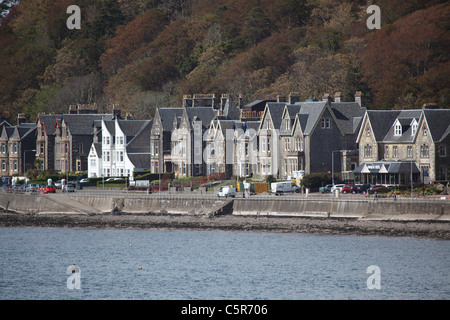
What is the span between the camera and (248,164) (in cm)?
10150

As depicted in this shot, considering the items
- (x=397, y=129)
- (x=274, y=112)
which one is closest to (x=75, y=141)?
(x=274, y=112)

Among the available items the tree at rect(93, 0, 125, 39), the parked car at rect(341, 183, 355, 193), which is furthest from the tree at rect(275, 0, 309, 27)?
the parked car at rect(341, 183, 355, 193)

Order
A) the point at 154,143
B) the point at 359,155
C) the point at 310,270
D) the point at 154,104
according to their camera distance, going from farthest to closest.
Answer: the point at 154,104
the point at 154,143
the point at 359,155
the point at 310,270

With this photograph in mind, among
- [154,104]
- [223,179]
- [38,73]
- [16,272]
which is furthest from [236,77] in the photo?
[16,272]

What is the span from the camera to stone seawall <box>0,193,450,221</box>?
72000 millimetres

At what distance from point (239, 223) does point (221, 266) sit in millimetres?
15593

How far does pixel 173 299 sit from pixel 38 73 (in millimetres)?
130056

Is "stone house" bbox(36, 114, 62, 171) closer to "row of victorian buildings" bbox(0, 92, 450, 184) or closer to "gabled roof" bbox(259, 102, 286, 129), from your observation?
"row of victorian buildings" bbox(0, 92, 450, 184)

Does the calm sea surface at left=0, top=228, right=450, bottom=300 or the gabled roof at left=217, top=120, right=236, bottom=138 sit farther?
the gabled roof at left=217, top=120, right=236, bottom=138

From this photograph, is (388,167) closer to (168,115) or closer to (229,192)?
(229,192)

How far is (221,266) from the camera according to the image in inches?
2467

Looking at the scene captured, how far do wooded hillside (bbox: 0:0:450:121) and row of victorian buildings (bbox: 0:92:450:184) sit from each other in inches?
656

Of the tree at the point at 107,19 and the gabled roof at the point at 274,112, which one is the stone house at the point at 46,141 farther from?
the tree at the point at 107,19
